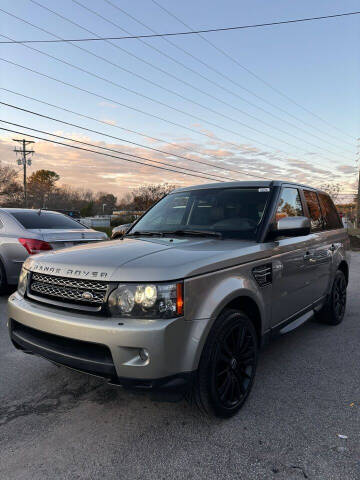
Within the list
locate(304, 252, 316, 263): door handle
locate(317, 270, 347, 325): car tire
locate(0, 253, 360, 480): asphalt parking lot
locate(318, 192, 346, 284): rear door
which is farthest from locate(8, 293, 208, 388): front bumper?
locate(317, 270, 347, 325): car tire

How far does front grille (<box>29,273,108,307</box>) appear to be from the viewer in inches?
85.7

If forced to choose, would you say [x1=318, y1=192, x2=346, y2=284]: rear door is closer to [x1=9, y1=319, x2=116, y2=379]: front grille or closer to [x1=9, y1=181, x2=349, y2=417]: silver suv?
[x1=9, y1=181, x2=349, y2=417]: silver suv

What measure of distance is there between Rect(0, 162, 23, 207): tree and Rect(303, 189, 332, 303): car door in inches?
2235

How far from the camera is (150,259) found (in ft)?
7.36

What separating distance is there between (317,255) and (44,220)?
189 inches

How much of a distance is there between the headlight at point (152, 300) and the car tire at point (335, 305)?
Answer: 122 inches

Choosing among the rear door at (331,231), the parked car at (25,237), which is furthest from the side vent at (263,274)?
the parked car at (25,237)

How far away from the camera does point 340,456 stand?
6.90 ft

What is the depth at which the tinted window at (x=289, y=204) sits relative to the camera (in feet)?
11.0

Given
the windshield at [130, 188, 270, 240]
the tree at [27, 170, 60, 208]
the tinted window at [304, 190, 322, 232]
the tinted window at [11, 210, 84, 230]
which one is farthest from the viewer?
the tree at [27, 170, 60, 208]

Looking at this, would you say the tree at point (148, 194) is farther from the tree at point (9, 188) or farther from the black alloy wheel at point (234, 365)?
the black alloy wheel at point (234, 365)

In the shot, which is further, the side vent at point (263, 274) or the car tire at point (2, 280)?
the car tire at point (2, 280)

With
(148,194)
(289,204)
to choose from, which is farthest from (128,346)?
(148,194)

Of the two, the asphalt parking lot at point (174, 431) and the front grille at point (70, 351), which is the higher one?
the front grille at point (70, 351)
